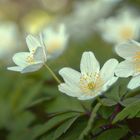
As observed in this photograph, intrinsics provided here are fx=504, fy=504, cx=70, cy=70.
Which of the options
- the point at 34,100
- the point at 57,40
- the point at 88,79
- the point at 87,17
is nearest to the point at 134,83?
the point at 88,79


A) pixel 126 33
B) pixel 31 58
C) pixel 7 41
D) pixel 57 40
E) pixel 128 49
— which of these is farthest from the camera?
pixel 7 41

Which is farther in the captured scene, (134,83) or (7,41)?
(7,41)

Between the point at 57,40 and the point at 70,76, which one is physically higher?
the point at 70,76

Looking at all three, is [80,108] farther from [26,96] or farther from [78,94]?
[26,96]

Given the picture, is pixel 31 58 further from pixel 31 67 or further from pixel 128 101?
pixel 128 101

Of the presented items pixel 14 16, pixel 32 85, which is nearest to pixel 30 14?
pixel 14 16

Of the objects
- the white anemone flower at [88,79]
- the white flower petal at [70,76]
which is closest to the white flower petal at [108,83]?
the white anemone flower at [88,79]

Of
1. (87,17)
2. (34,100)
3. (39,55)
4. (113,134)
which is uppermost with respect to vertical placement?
(39,55)

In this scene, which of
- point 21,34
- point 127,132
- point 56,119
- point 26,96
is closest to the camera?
point 127,132
